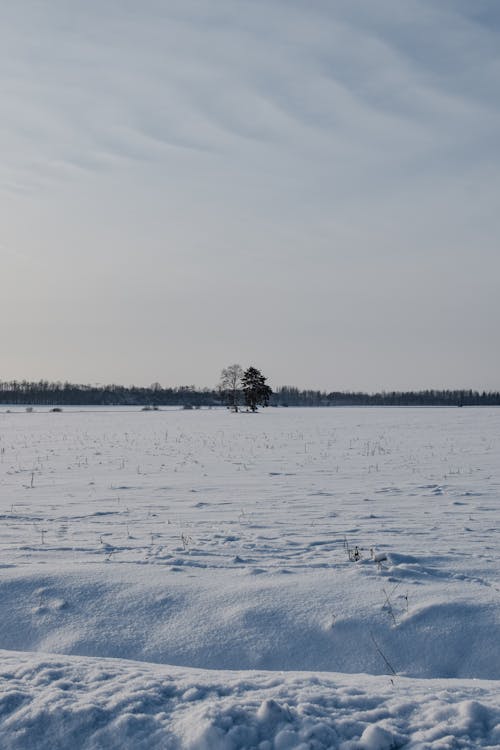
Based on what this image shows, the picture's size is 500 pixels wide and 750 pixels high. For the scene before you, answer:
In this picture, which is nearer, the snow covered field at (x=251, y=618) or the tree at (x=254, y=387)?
the snow covered field at (x=251, y=618)

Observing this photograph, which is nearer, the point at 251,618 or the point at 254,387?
the point at 251,618

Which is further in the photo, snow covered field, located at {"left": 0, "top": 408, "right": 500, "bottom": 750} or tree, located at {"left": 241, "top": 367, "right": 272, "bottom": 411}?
tree, located at {"left": 241, "top": 367, "right": 272, "bottom": 411}

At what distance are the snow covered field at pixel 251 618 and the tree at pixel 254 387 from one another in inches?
2450

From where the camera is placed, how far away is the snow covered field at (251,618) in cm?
284

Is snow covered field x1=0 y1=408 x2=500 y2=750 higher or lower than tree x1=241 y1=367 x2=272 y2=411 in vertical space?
lower

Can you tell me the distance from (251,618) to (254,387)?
6871 centimetres

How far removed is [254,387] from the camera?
241 feet

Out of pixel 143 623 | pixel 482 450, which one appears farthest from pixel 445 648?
pixel 482 450

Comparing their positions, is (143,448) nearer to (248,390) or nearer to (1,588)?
(1,588)

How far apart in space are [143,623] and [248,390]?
6874 cm

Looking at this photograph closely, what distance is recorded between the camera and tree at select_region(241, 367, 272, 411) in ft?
240

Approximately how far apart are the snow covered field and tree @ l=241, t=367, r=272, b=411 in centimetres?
6223

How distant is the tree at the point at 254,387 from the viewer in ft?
240

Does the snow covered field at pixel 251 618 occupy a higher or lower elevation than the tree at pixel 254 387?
lower
